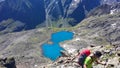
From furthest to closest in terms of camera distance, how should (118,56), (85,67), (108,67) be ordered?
1. (118,56)
2. (108,67)
3. (85,67)

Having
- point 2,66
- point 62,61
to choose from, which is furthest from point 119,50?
point 2,66

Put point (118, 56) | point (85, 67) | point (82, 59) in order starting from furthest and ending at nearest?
point (118, 56) < point (82, 59) < point (85, 67)

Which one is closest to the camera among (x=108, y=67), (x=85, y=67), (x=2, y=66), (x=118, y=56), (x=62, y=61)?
(x=85, y=67)

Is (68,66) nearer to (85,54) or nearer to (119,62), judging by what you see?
(119,62)

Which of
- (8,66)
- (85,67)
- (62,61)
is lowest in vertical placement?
(8,66)

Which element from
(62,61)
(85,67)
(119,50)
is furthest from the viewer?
(62,61)

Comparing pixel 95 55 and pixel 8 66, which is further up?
pixel 95 55

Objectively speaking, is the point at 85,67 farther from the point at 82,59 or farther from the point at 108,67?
the point at 108,67

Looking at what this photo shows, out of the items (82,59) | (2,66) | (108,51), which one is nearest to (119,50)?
(108,51)

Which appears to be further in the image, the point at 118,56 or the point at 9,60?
the point at 9,60

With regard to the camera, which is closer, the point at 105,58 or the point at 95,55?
the point at 95,55
